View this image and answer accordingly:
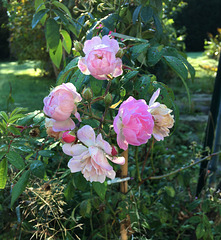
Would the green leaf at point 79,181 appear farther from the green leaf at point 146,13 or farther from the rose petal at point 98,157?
the green leaf at point 146,13

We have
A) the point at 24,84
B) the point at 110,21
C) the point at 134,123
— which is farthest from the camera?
the point at 24,84

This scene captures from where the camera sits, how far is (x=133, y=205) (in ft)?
3.91

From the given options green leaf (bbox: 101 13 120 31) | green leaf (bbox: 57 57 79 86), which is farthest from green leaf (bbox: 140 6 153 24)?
green leaf (bbox: 57 57 79 86)

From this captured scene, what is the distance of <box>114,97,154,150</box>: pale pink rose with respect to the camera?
0.56 m

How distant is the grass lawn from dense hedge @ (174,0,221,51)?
3936 millimetres

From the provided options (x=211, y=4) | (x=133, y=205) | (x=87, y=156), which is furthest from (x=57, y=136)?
(x=211, y=4)

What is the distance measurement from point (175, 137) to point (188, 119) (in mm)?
539

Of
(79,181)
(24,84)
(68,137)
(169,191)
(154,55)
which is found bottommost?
(24,84)

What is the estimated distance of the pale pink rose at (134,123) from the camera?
0.56m

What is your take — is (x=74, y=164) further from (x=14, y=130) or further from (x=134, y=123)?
(x=14, y=130)

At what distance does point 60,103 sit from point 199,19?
7734 mm

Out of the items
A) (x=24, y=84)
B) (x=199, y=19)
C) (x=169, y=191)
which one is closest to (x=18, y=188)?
(x=169, y=191)

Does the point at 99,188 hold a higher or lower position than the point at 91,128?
lower

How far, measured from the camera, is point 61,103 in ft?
1.86
